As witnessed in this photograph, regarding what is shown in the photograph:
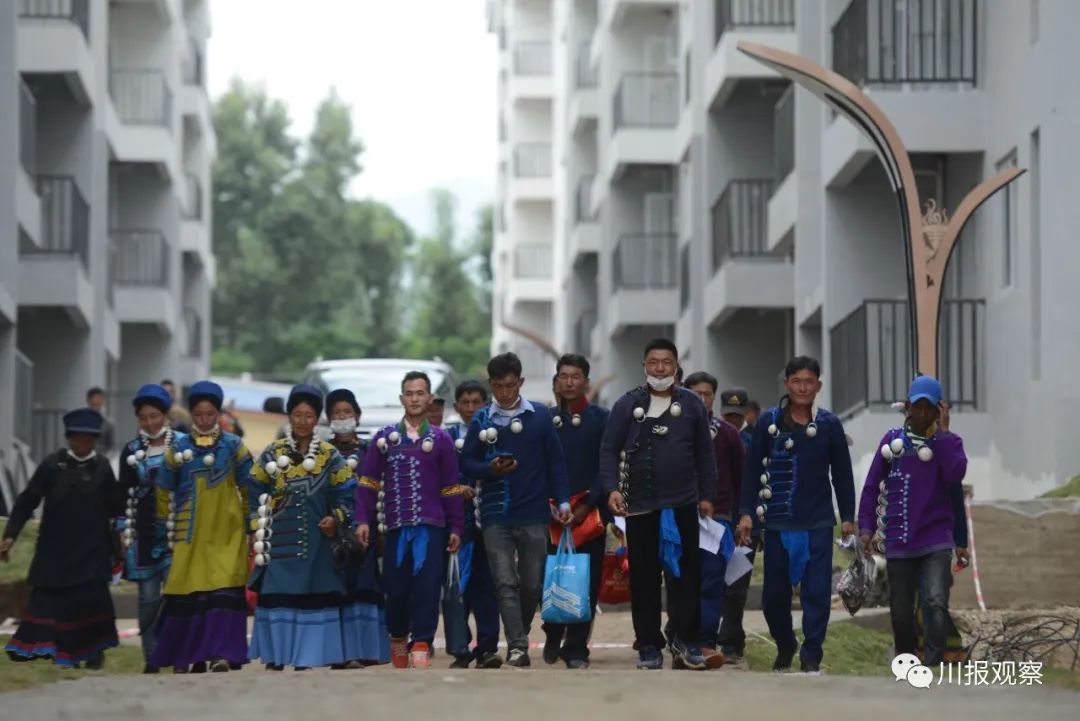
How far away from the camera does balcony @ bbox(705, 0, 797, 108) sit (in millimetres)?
36906

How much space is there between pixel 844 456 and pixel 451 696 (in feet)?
14.8

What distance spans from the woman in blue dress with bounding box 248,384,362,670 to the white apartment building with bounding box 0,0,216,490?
712 inches

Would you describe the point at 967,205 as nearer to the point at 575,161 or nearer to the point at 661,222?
the point at 661,222

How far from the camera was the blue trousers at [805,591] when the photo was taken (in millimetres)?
14789

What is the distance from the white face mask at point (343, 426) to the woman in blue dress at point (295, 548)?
91cm

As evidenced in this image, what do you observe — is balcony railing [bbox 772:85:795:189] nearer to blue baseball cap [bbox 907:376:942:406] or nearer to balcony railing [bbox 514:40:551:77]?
blue baseball cap [bbox 907:376:942:406]

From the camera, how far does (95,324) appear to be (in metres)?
41.2

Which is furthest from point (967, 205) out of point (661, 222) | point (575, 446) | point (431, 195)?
point (431, 195)

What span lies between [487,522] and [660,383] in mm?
1690

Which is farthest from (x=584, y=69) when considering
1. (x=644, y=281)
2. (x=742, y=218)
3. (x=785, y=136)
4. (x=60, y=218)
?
(x=785, y=136)

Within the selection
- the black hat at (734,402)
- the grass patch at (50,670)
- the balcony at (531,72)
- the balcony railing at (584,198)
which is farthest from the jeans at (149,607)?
the balcony at (531,72)

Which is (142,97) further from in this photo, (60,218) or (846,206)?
(846,206)

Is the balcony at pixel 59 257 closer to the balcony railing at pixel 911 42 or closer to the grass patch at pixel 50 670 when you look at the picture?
the balcony railing at pixel 911 42

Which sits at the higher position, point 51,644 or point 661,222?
point 661,222
